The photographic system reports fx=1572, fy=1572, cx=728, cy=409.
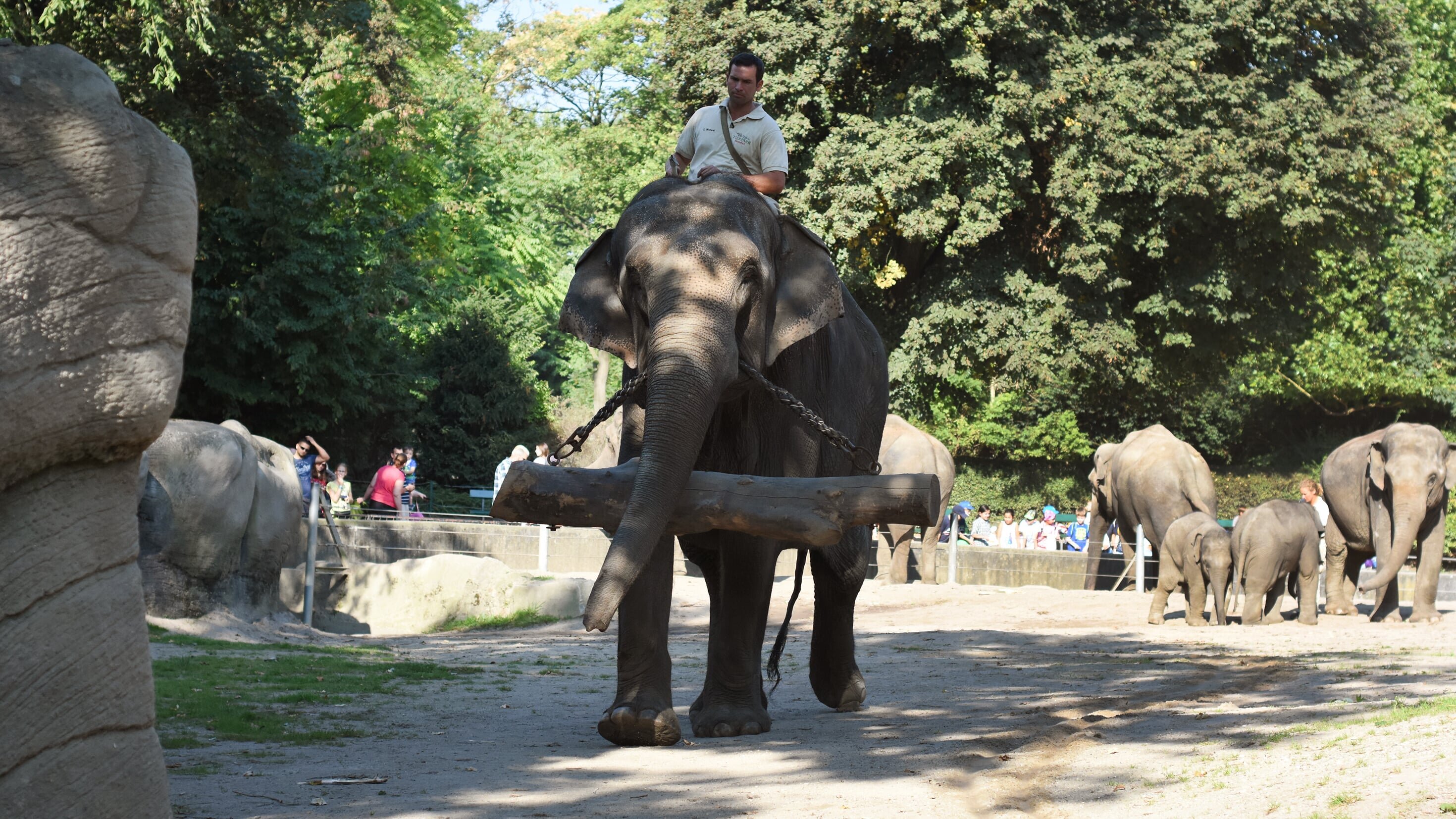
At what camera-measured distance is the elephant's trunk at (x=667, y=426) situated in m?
6.20

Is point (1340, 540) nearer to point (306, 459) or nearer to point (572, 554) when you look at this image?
point (572, 554)

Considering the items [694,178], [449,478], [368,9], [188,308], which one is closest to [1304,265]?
[368,9]

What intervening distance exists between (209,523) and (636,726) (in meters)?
9.49

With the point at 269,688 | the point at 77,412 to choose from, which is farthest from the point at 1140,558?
the point at 77,412

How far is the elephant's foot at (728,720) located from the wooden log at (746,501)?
47.0 inches

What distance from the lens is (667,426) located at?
6.43 meters

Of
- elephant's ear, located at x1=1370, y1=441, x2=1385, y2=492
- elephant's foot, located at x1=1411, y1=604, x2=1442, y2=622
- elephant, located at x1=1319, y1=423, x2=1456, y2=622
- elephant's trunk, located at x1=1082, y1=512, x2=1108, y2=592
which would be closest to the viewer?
elephant, located at x1=1319, y1=423, x2=1456, y2=622

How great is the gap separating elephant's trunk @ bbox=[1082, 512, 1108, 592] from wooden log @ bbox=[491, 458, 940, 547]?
18618mm

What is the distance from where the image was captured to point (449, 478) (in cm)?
3978

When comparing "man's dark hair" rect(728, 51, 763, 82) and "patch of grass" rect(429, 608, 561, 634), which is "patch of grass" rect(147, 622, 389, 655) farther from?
"man's dark hair" rect(728, 51, 763, 82)

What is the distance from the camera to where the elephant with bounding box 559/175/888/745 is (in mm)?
6523

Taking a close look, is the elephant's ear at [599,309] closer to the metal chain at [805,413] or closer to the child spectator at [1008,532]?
the metal chain at [805,413]

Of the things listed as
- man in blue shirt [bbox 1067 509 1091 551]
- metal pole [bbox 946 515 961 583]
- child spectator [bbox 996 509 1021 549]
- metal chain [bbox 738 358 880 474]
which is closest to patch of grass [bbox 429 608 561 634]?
metal pole [bbox 946 515 961 583]

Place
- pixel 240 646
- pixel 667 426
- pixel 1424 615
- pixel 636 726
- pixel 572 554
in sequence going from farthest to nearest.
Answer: pixel 572 554, pixel 1424 615, pixel 240 646, pixel 636 726, pixel 667 426
